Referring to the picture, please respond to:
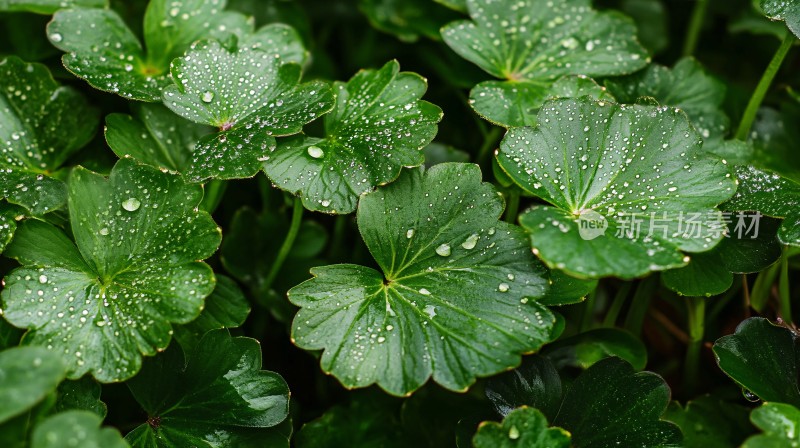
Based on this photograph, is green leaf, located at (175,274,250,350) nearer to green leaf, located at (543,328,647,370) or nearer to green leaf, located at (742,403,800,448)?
green leaf, located at (543,328,647,370)

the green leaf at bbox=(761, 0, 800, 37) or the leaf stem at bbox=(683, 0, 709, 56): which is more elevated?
the green leaf at bbox=(761, 0, 800, 37)

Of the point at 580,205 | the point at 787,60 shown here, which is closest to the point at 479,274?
the point at 580,205

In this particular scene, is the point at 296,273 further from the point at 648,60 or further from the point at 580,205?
the point at 648,60

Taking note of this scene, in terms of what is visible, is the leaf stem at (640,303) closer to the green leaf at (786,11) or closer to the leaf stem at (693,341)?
the leaf stem at (693,341)

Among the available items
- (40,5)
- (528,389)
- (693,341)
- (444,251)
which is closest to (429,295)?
(444,251)

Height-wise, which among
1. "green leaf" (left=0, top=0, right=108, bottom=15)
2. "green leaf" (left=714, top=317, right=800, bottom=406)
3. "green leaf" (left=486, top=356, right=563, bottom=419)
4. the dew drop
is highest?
"green leaf" (left=0, top=0, right=108, bottom=15)

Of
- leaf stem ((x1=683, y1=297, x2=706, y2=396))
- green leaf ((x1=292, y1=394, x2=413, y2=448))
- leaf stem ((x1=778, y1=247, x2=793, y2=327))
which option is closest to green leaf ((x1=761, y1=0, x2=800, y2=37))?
leaf stem ((x1=778, y1=247, x2=793, y2=327))
